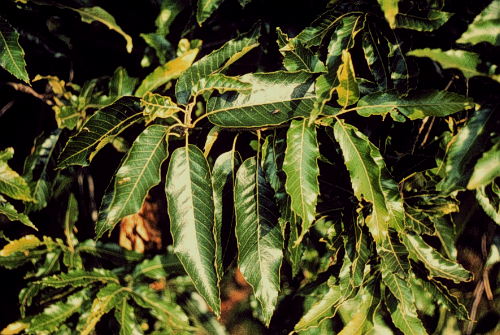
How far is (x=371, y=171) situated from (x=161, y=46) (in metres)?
0.71

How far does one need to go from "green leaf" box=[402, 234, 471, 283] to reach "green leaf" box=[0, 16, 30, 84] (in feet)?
3.20

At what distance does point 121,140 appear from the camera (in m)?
1.29

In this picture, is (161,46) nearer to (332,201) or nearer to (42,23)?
(42,23)

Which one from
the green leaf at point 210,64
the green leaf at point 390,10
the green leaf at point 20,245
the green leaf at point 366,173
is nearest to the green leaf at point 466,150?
the green leaf at point 366,173

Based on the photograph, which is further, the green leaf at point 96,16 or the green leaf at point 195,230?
the green leaf at point 96,16

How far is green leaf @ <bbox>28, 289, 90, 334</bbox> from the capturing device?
→ 1168 mm

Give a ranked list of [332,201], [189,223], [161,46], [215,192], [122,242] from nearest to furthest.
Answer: [189,223] → [215,192] → [332,201] → [161,46] → [122,242]

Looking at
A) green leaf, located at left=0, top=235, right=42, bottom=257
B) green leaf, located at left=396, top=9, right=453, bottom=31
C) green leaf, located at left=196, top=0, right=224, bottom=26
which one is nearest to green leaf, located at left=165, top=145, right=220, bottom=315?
green leaf, located at left=196, top=0, right=224, bottom=26

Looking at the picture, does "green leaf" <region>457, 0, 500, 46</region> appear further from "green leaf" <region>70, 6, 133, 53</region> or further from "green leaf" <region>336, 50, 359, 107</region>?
"green leaf" <region>70, 6, 133, 53</region>

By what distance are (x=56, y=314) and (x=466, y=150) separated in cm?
117

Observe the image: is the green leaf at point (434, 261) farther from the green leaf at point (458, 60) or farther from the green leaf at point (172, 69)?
the green leaf at point (172, 69)

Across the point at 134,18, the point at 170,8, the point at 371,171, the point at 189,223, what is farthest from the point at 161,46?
the point at 371,171

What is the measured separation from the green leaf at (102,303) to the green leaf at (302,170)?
705 millimetres

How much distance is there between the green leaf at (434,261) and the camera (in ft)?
3.02
